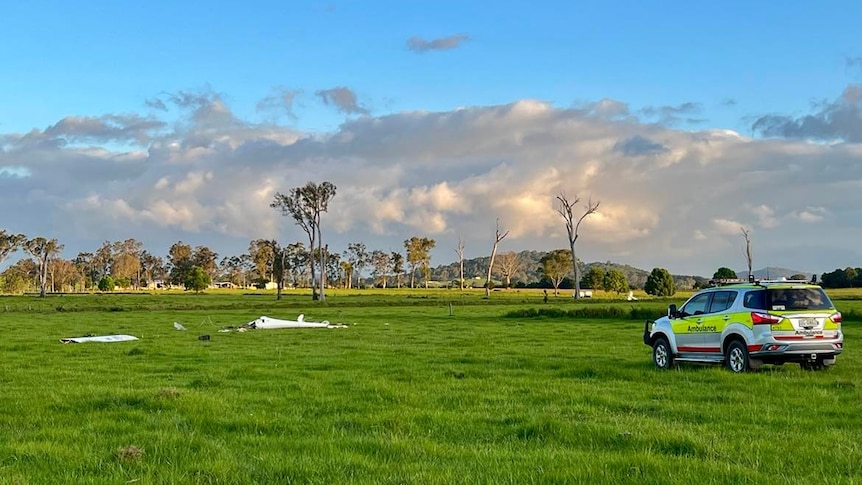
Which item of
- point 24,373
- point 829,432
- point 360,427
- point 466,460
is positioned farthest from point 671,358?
point 24,373

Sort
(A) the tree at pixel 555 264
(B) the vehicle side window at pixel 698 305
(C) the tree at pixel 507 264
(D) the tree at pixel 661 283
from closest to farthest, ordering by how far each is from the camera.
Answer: (B) the vehicle side window at pixel 698 305 < (D) the tree at pixel 661 283 < (A) the tree at pixel 555 264 < (C) the tree at pixel 507 264

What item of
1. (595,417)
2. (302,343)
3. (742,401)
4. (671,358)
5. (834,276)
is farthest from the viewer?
(834,276)

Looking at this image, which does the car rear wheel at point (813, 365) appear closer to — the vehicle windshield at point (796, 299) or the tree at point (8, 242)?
the vehicle windshield at point (796, 299)

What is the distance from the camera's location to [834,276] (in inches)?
5674

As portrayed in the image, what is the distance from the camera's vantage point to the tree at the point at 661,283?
127938 mm

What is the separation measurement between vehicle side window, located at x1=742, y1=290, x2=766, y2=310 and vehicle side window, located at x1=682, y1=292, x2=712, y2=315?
1.41m

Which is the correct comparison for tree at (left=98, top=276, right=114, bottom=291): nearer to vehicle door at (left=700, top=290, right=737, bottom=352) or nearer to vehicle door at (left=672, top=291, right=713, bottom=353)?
vehicle door at (left=672, top=291, right=713, bottom=353)

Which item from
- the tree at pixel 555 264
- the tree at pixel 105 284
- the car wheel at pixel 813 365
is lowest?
the car wheel at pixel 813 365

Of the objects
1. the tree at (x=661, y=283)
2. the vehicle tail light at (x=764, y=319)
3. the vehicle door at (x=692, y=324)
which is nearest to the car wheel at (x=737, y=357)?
the vehicle tail light at (x=764, y=319)

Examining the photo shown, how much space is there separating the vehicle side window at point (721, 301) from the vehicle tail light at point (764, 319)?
3.42ft

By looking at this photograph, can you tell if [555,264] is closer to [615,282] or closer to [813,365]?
[615,282]

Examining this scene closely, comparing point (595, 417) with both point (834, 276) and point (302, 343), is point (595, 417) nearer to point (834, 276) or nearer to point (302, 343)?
point (302, 343)

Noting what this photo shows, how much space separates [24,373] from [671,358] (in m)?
17.1

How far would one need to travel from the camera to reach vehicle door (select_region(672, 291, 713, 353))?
20156mm
